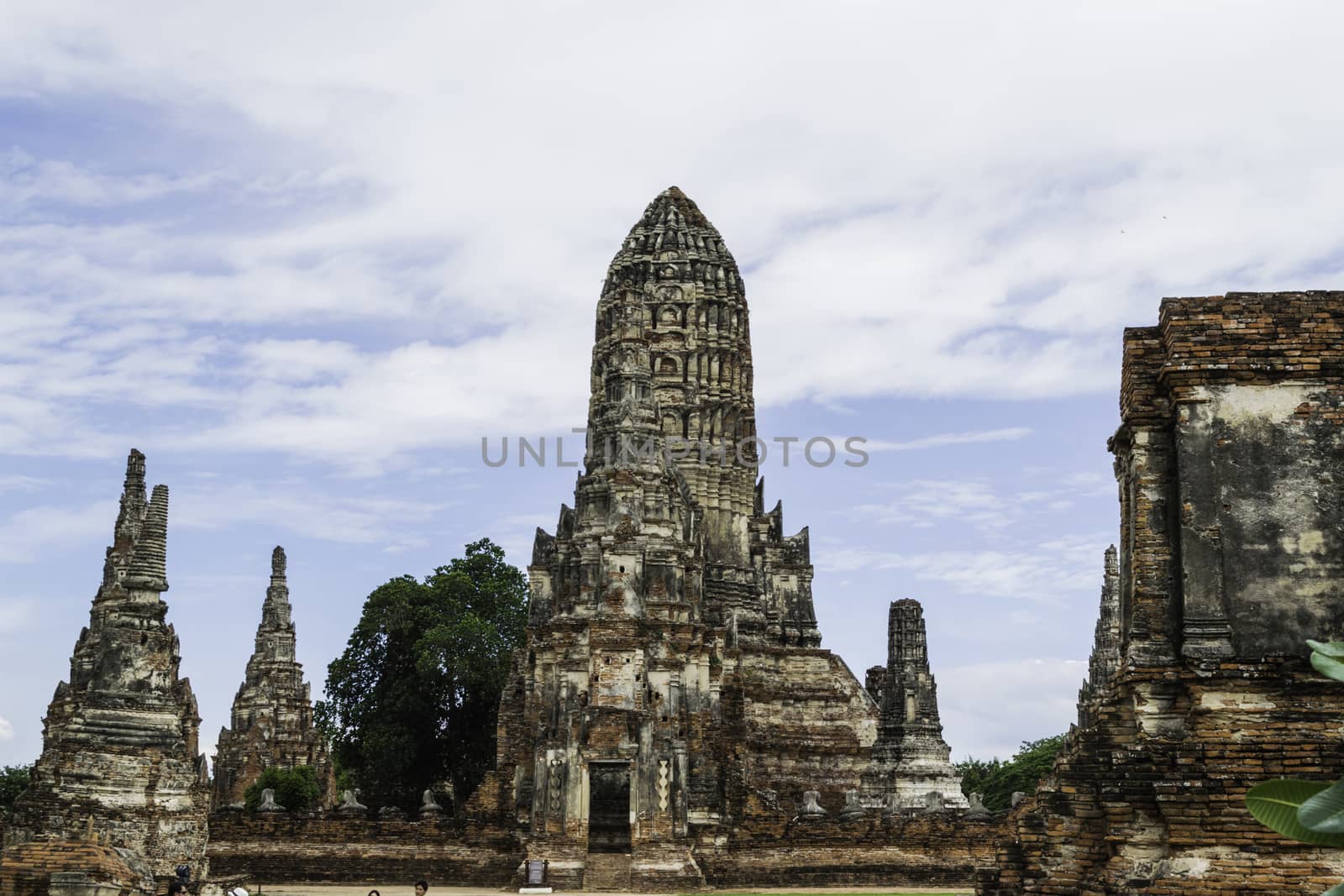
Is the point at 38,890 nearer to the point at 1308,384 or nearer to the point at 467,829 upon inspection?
the point at 1308,384

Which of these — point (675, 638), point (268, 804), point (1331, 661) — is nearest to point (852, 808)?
point (675, 638)

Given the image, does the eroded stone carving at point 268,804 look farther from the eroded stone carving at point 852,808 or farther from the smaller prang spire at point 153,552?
the smaller prang spire at point 153,552

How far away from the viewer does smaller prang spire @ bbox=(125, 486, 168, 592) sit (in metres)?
19.8

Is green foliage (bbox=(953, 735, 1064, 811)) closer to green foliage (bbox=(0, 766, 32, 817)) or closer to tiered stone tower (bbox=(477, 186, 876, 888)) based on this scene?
tiered stone tower (bbox=(477, 186, 876, 888))

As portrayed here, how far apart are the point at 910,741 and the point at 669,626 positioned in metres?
6.34

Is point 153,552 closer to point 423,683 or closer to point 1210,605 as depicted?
point 1210,605

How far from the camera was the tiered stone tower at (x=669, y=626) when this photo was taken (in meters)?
30.9

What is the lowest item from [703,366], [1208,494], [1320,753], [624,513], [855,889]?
[855,889]

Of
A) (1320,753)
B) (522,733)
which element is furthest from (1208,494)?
(522,733)

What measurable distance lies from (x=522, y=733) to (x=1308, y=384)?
25.8 meters

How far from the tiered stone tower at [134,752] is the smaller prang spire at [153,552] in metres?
0.01

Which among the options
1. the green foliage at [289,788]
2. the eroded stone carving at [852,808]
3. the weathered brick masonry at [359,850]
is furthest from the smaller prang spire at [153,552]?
the green foliage at [289,788]

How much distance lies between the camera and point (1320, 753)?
11.6m

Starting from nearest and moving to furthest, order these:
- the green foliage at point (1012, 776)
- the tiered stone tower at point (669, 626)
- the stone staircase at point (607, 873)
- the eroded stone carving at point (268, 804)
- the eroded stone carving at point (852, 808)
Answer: the stone staircase at point (607, 873), the tiered stone tower at point (669, 626), the eroded stone carving at point (852, 808), the eroded stone carving at point (268, 804), the green foliage at point (1012, 776)
